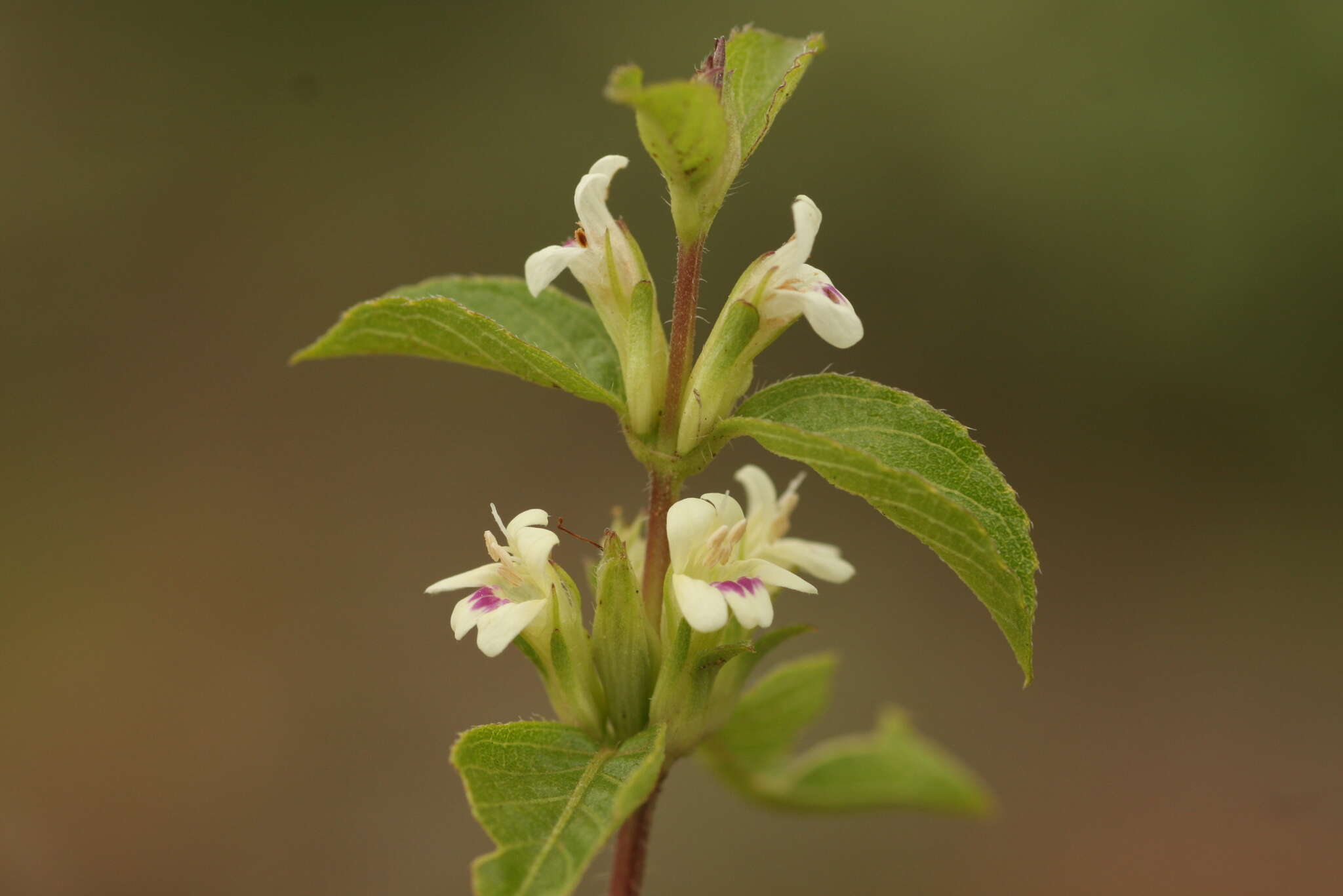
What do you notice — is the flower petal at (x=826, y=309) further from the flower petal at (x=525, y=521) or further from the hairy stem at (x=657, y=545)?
the flower petal at (x=525, y=521)

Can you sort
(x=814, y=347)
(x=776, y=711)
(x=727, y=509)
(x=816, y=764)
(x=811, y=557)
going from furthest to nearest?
(x=814, y=347) < (x=816, y=764) < (x=776, y=711) < (x=811, y=557) < (x=727, y=509)

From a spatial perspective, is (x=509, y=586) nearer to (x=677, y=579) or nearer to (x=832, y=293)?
(x=677, y=579)

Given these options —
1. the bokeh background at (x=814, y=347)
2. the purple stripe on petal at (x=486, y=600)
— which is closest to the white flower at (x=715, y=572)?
the purple stripe on petal at (x=486, y=600)

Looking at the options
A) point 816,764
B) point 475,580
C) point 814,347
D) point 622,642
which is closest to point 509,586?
point 475,580

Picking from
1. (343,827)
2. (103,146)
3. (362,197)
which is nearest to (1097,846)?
(343,827)

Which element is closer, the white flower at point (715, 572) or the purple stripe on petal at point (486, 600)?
the white flower at point (715, 572)

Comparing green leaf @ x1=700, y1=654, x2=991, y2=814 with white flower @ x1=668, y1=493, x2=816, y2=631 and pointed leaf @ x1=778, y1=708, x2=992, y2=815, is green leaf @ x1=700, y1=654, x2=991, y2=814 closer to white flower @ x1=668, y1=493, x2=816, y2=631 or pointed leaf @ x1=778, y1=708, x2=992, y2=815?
pointed leaf @ x1=778, y1=708, x2=992, y2=815

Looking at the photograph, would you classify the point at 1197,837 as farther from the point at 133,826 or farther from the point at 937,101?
the point at 133,826
